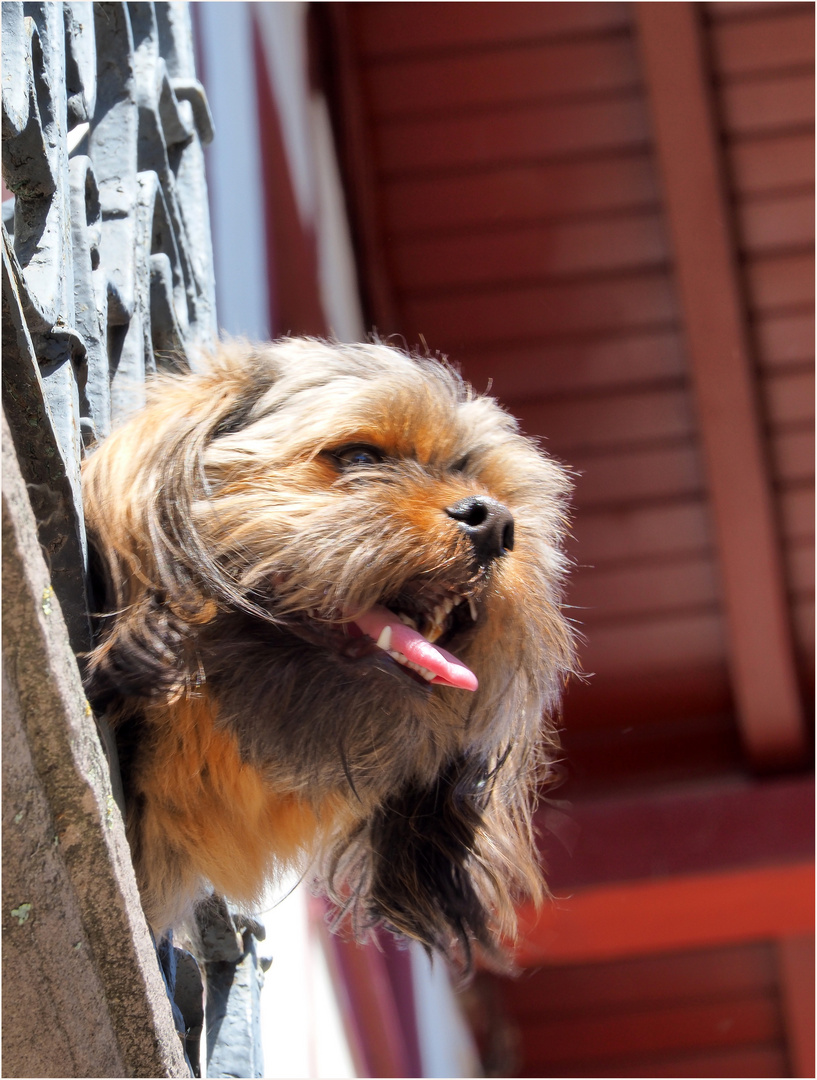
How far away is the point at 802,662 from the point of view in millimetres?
3896

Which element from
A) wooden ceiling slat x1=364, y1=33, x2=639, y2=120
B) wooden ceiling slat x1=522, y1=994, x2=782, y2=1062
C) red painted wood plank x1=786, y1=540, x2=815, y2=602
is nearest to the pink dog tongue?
wooden ceiling slat x1=364, y1=33, x2=639, y2=120

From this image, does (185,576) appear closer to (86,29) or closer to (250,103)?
(86,29)

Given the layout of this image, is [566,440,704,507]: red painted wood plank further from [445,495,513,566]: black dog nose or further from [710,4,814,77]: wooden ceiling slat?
[445,495,513,566]: black dog nose

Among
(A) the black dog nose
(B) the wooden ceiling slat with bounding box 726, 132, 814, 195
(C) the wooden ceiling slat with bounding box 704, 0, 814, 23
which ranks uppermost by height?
(C) the wooden ceiling slat with bounding box 704, 0, 814, 23

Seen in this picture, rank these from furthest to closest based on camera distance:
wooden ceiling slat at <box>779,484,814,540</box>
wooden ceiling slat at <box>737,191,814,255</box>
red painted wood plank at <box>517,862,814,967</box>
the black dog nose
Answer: wooden ceiling slat at <box>779,484,814,540</box>
red painted wood plank at <box>517,862,814,967</box>
wooden ceiling slat at <box>737,191,814,255</box>
the black dog nose

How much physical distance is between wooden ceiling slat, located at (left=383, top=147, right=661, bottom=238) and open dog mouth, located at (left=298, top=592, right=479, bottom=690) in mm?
2618

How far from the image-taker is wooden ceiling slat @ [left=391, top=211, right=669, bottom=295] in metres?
3.55

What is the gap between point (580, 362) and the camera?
369 cm

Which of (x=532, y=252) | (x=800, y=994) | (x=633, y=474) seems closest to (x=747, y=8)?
(x=532, y=252)

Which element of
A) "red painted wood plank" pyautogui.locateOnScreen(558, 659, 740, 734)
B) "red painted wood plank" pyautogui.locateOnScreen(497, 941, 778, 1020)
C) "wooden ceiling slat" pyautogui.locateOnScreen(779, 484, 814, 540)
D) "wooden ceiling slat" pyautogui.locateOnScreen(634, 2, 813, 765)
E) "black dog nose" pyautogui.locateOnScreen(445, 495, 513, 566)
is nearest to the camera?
"black dog nose" pyautogui.locateOnScreen(445, 495, 513, 566)

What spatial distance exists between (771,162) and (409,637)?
2.84m

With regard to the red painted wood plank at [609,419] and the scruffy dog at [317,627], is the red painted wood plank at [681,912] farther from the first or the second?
the scruffy dog at [317,627]

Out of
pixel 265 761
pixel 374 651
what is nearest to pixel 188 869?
pixel 265 761

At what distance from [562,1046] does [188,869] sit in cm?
504
